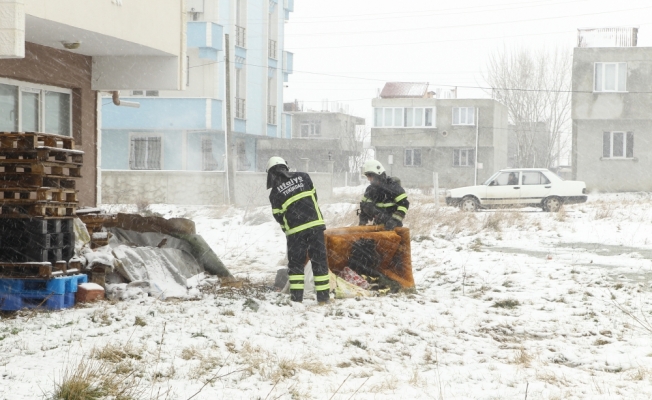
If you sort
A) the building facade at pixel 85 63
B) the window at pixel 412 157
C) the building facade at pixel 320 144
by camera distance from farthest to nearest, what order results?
the building facade at pixel 320 144
the window at pixel 412 157
the building facade at pixel 85 63

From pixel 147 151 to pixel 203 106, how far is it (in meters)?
3.72

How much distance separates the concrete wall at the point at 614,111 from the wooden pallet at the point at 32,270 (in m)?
31.9

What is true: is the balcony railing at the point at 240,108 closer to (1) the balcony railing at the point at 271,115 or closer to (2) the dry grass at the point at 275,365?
(1) the balcony railing at the point at 271,115

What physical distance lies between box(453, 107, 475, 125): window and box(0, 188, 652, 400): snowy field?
43.8m

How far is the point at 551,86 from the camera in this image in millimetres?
56000

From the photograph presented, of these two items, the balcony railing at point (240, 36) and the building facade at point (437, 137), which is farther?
the building facade at point (437, 137)

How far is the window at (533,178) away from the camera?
86.3ft

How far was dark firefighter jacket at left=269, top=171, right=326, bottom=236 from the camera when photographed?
31.0ft

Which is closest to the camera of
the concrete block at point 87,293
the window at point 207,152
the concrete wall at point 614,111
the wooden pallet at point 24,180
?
the wooden pallet at point 24,180

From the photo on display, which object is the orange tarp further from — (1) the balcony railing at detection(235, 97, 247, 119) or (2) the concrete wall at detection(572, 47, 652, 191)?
(2) the concrete wall at detection(572, 47, 652, 191)

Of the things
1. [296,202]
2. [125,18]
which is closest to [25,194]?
[296,202]

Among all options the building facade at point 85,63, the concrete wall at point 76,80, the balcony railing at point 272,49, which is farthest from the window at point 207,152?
the concrete wall at point 76,80

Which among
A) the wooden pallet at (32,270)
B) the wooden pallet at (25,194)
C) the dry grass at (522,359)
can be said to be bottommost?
the dry grass at (522,359)

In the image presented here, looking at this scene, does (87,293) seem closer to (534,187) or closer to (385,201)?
(385,201)
